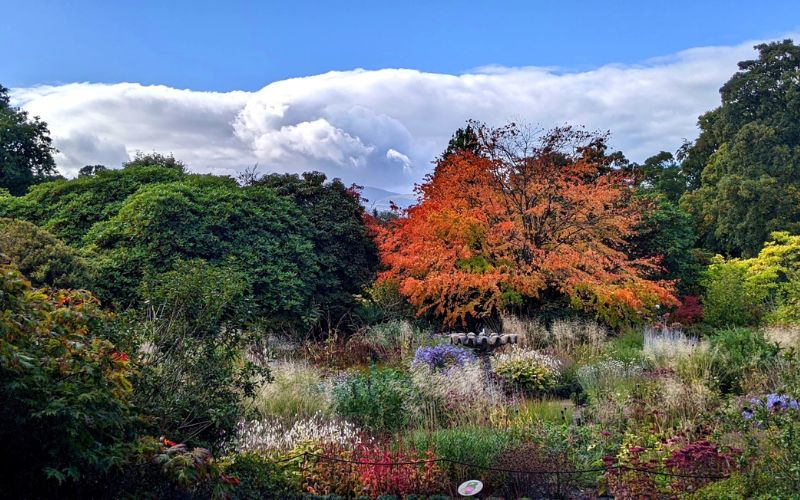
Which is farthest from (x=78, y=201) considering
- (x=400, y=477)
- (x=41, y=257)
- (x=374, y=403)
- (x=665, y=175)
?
(x=665, y=175)

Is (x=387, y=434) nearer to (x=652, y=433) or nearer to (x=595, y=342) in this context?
(x=652, y=433)

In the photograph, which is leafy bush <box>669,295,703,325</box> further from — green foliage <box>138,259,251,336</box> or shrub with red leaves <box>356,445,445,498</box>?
green foliage <box>138,259,251,336</box>

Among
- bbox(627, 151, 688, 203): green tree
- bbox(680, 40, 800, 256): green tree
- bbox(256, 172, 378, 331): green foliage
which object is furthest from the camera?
bbox(627, 151, 688, 203): green tree

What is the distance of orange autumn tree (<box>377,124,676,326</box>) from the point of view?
14.3m

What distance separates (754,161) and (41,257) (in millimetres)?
23925

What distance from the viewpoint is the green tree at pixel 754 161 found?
23.4 meters

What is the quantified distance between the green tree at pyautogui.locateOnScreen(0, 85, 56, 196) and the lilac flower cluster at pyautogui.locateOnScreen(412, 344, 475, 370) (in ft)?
67.3

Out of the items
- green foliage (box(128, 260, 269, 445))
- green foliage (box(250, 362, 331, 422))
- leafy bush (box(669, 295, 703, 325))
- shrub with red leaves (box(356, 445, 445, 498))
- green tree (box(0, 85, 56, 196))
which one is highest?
green tree (box(0, 85, 56, 196))

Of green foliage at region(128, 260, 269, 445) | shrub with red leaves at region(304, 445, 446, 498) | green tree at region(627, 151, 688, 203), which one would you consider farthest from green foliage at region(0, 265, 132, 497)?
green tree at region(627, 151, 688, 203)

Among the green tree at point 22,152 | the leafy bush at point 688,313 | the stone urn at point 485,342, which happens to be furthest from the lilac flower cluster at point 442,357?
the green tree at point 22,152

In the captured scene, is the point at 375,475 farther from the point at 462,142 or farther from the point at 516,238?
the point at 462,142

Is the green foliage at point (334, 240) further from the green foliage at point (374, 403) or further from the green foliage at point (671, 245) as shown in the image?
the green foliage at point (671, 245)

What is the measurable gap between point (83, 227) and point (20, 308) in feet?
39.3

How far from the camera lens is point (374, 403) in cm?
827
